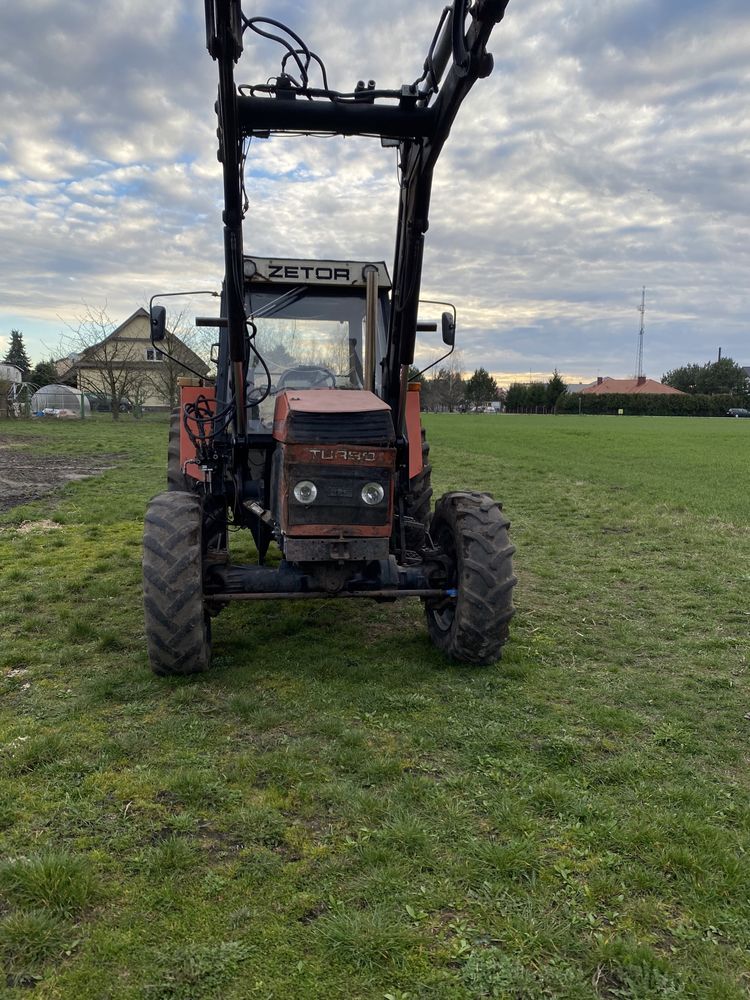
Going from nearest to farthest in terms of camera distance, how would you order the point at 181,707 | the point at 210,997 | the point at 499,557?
1. the point at 210,997
2. the point at 181,707
3. the point at 499,557

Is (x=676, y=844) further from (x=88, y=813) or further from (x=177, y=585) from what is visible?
(x=177, y=585)

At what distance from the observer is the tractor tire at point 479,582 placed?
485 cm

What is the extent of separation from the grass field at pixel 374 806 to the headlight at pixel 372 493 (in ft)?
3.74

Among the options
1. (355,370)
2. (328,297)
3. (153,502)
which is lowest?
(153,502)

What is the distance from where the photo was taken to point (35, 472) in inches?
641

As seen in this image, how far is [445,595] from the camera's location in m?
5.04

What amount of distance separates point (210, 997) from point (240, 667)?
275cm

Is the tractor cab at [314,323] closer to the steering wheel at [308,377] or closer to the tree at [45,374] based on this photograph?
the steering wheel at [308,377]

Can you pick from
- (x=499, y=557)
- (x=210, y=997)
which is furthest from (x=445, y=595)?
(x=210, y=997)

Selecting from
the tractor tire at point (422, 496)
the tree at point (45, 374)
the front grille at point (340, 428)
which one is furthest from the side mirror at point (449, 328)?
the tree at point (45, 374)

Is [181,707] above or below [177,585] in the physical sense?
below

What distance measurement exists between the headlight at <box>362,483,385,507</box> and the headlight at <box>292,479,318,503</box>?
290 mm

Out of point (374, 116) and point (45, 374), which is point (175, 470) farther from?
point (45, 374)

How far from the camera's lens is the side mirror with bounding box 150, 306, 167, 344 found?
18.5ft
